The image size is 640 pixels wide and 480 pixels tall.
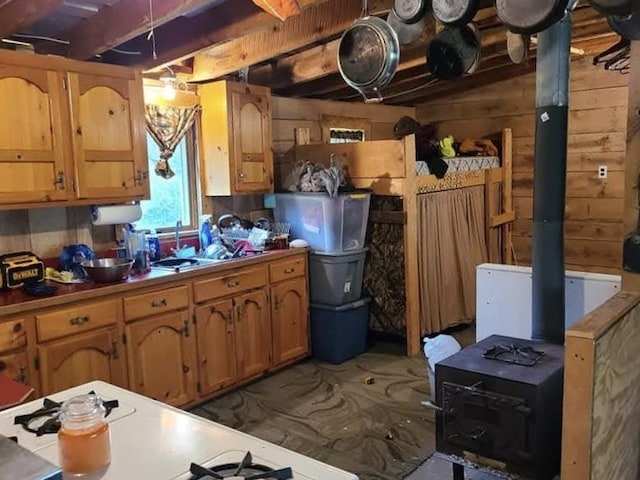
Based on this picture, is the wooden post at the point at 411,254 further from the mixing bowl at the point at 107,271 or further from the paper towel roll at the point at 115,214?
the mixing bowl at the point at 107,271

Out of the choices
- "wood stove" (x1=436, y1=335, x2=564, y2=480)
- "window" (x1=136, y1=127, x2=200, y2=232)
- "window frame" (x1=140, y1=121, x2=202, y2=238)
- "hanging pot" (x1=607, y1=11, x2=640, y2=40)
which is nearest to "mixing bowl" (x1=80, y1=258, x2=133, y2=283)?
"window" (x1=136, y1=127, x2=200, y2=232)

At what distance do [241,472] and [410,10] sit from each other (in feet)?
6.62

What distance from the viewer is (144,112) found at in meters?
3.33

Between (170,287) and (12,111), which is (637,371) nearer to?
(170,287)

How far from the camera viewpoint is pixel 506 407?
6.98ft

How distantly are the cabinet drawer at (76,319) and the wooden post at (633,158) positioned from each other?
7.93 feet

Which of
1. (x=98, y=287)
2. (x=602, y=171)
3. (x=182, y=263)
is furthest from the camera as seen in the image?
(x=602, y=171)

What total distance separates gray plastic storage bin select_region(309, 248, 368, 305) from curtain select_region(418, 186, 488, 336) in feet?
1.83

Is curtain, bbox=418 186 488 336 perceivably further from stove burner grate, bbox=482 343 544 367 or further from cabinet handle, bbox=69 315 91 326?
cabinet handle, bbox=69 315 91 326

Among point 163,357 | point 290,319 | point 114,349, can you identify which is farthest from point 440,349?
point 114,349

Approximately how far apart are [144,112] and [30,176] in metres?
0.80

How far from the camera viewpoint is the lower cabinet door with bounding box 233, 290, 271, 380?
3.66 metres

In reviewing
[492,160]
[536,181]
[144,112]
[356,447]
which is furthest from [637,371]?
[492,160]

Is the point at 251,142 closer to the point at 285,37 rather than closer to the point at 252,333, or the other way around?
the point at 285,37
